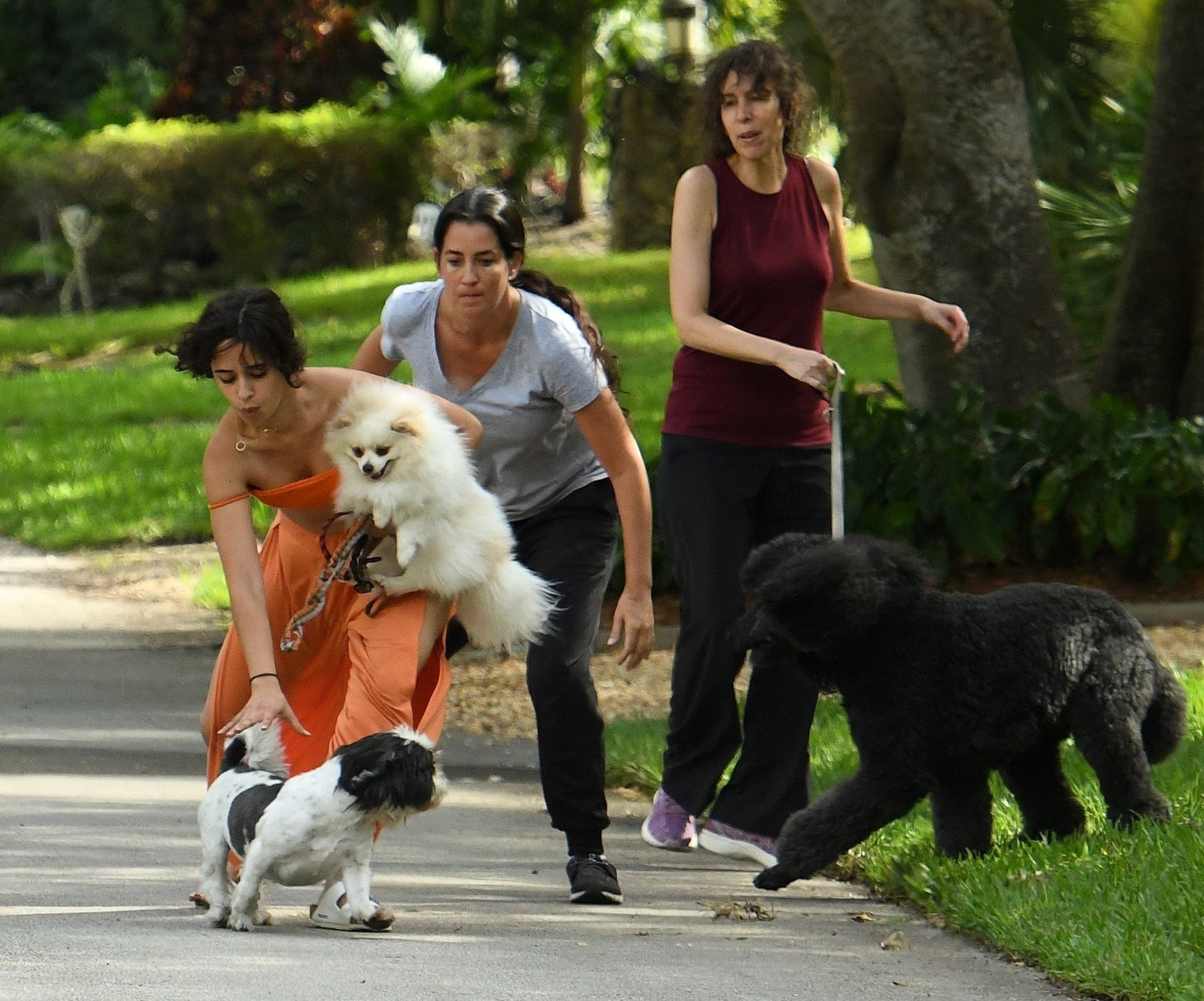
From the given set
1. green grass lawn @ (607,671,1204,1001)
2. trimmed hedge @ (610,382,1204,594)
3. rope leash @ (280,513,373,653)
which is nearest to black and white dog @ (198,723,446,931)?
rope leash @ (280,513,373,653)

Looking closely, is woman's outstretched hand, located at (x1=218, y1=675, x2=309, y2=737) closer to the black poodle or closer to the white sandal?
the white sandal

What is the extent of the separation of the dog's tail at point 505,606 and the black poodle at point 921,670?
0.52 m

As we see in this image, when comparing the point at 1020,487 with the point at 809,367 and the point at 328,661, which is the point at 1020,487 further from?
the point at 328,661

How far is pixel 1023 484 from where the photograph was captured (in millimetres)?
8836

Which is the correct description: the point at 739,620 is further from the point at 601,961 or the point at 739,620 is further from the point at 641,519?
the point at 601,961

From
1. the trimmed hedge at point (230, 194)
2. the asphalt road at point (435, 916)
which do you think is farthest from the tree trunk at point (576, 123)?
the asphalt road at point (435, 916)

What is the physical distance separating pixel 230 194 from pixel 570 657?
19206mm

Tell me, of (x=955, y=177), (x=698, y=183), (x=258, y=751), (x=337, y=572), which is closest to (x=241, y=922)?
(x=258, y=751)

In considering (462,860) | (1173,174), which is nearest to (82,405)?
(1173,174)

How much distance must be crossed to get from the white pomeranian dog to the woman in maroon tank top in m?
0.81

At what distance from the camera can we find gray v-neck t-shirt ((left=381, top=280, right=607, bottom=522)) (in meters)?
4.80

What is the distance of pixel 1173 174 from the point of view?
942 centimetres

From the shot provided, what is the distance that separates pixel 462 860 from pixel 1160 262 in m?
5.75

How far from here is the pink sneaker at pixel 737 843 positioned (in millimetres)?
5312
